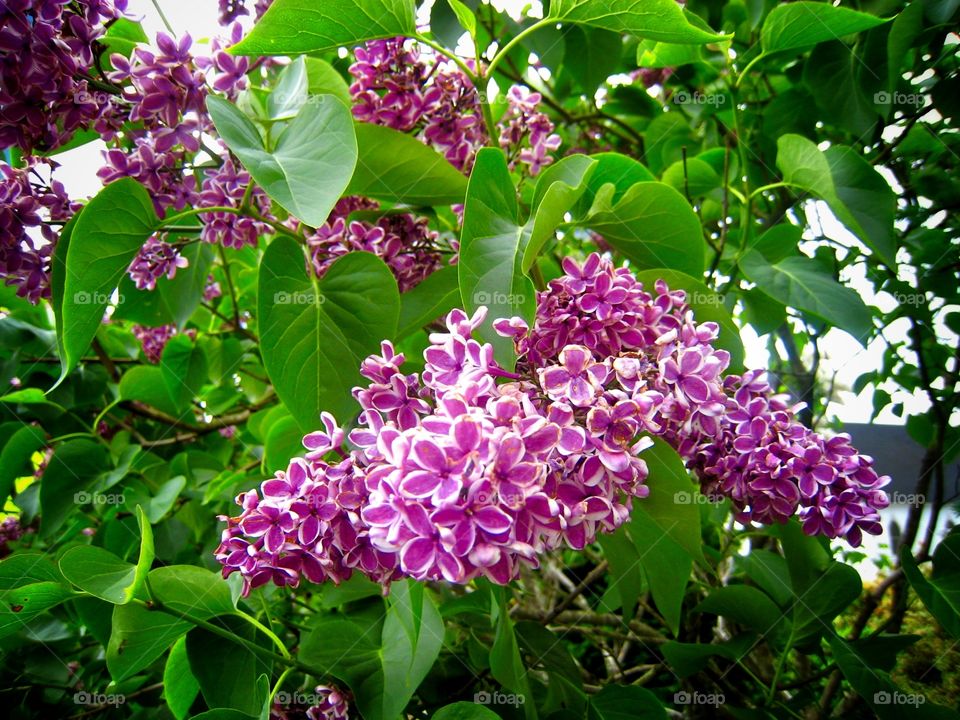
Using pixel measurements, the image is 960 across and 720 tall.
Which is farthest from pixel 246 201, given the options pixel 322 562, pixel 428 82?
pixel 322 562

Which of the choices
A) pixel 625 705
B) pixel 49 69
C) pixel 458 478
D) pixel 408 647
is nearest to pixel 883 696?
pixel 625 705

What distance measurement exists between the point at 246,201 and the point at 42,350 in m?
0.86

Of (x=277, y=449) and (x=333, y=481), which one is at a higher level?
(x=333, y=481)

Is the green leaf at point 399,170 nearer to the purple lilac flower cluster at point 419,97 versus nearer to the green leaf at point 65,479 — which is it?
the purple lilac flower cluster at point 419,97

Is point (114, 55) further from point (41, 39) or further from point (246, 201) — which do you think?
point (246, 201)

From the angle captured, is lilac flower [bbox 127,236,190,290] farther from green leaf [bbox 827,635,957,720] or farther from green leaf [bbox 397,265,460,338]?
green leaf [bbox 827,635,957,720]

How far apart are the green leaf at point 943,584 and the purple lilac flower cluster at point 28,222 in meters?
1.05

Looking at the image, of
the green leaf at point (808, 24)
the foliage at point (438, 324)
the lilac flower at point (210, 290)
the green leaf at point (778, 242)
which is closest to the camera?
the foliage at point (438, 324)

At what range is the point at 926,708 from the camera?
74cm

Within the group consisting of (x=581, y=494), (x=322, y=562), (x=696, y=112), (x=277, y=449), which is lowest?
(x=277, y=449)

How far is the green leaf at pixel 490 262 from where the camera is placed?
55cm

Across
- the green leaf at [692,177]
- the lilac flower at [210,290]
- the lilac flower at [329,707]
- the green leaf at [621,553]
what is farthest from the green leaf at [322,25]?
the lilac flower at [210,290]

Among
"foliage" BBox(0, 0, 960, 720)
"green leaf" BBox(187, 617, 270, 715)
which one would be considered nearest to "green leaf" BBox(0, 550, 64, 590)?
"foliage" BBox(0, 0, 960, 720)

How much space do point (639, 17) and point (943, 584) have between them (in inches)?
28.8
